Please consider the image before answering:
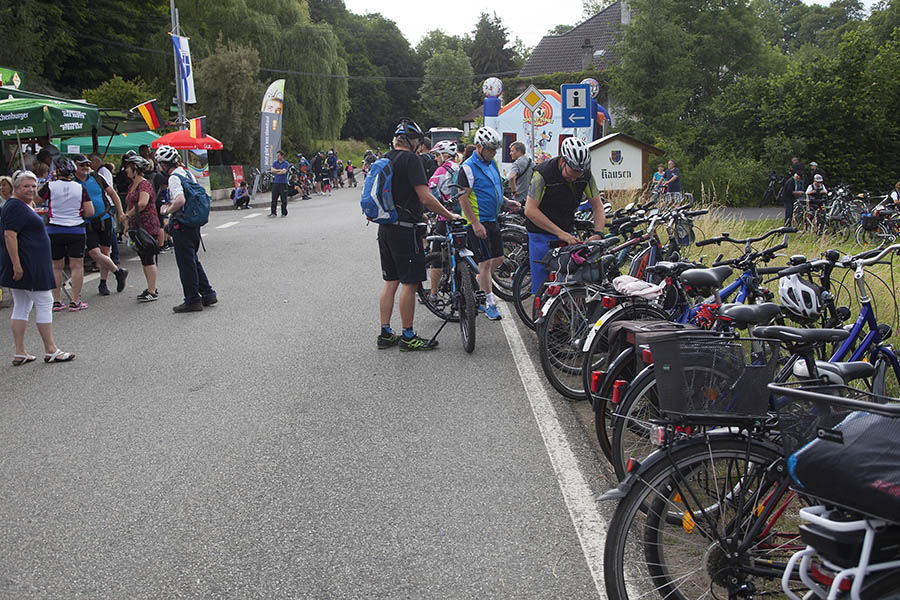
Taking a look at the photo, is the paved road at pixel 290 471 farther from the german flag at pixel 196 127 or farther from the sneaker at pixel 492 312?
the german flag at pixel 196 127

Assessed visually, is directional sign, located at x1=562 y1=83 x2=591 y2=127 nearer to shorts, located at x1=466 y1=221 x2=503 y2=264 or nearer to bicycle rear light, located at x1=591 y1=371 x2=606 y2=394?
shorts, located at x1=466 y1=221 x2=503 y2=264

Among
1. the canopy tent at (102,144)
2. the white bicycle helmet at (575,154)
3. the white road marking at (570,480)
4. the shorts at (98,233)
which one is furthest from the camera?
the canopy tent at (102,144)

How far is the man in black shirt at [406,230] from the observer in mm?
7312

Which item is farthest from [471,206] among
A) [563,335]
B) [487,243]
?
[563,335]

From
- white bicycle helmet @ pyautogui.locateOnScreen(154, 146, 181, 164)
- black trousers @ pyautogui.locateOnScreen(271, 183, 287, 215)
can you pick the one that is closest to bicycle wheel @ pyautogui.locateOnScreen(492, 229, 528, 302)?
white bicycle helmet @ pyautogui.locateOnScreen(154, 146, 181, 164)

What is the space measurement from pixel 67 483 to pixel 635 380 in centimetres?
328

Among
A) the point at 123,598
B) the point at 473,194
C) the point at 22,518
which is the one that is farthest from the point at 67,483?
the point at 473,194

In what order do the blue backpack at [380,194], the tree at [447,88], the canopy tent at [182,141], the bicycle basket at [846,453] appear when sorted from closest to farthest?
the bicycle basket at [846,453]
the blue backpack at [380,194]
the canopy tent at [182,141]
the tree at [447,88]

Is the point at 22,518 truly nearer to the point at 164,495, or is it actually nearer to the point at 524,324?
the point at 164,495

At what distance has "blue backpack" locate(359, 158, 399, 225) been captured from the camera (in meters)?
7.24

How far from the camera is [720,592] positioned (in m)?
2.82

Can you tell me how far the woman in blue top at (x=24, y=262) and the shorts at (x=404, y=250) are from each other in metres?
3.15

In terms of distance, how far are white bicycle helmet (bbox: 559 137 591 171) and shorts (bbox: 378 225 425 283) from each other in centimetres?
160

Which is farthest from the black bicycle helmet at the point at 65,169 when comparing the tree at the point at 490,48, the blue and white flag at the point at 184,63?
the tree at the point at 490,48
